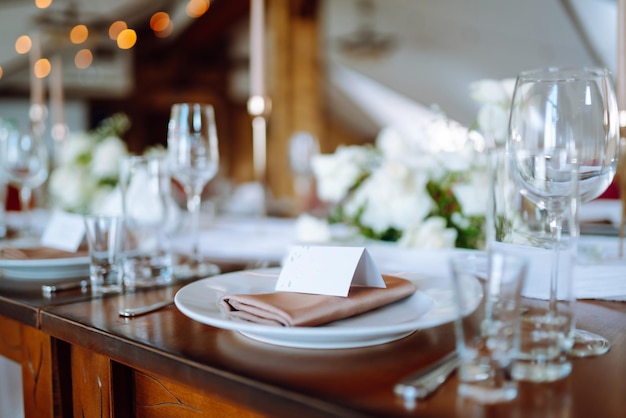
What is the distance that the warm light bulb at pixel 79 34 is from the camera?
Result: 253 inches

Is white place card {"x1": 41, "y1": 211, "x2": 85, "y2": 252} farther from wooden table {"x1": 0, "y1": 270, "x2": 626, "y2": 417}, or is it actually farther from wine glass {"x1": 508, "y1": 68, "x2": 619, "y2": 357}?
wine glass {"x1": 508, "y1": 68, "x2": 619, "y2": 357}

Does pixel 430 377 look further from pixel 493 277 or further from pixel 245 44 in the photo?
pixel 245 44

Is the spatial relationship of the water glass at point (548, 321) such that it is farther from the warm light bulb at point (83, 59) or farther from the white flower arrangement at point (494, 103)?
the warm light bulb at point (83, 59)

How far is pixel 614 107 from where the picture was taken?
0.64 meters

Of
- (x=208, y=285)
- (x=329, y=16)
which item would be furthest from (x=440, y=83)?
(x=208, y=285)

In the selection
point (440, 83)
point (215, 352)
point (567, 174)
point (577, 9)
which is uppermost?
point (577, 9)

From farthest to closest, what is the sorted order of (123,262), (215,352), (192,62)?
(192,62), (123,262), (215,352)

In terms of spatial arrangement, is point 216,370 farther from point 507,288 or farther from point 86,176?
point 86,176

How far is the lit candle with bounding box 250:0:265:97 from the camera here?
1.43 m

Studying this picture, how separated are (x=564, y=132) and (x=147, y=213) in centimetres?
69

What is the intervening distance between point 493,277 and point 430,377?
101mm

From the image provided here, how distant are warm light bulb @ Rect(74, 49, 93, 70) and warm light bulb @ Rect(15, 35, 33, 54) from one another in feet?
2.08

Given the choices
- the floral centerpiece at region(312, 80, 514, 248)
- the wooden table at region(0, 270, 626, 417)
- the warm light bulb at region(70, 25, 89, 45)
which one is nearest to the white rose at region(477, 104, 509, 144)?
the floral centerpiece at region(312, 80, 514, 248)

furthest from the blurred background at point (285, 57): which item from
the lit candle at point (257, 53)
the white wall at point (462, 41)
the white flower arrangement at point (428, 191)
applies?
the white flower arrangement at point (428, 191)
